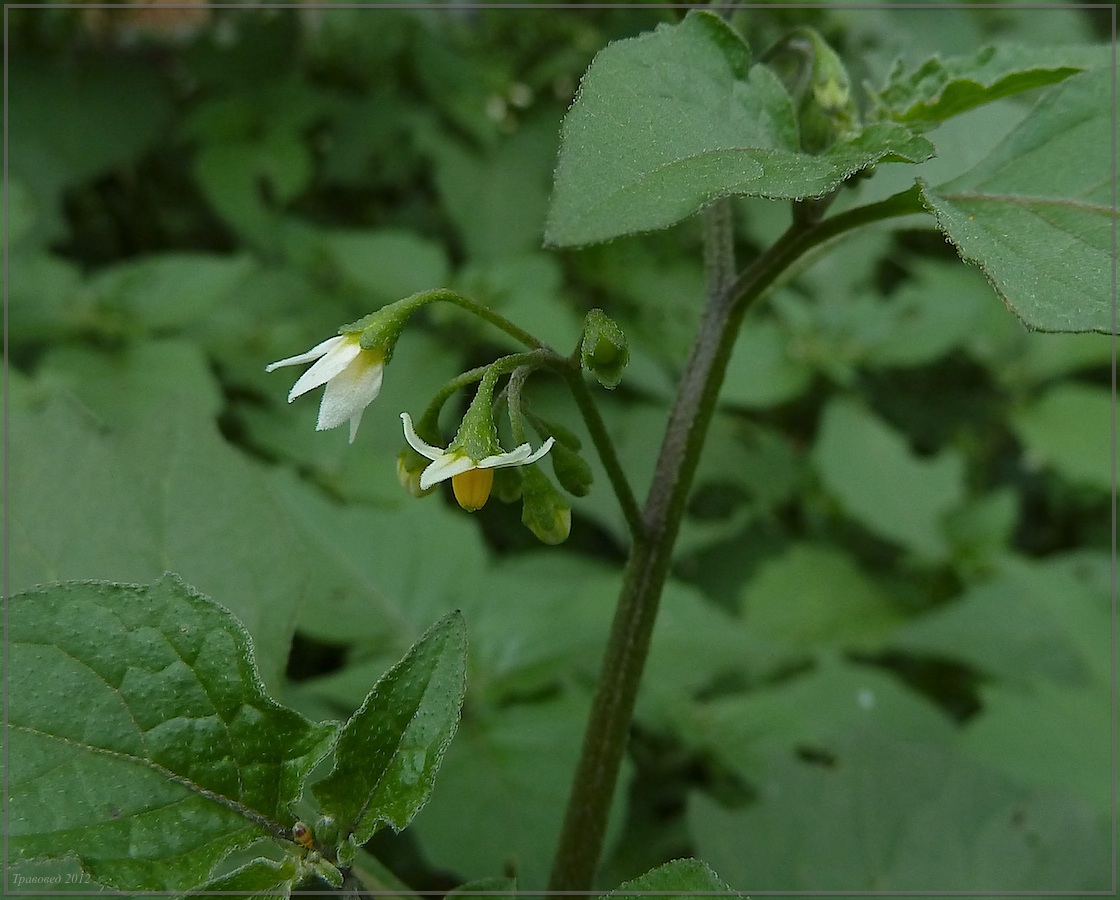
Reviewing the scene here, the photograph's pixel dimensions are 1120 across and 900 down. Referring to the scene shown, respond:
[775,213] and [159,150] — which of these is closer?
[775,213]

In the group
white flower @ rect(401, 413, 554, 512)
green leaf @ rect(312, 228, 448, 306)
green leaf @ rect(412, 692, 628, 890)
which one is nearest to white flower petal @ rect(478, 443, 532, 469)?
white flower @ rect(401, 413, 554, 512)

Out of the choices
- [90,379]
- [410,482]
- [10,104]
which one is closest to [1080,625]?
[410,482]

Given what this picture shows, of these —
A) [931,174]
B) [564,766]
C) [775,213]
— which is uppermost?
[931,174]

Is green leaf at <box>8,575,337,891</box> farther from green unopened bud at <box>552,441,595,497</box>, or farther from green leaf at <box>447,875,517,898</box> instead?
green unopened bud at <box>552,441,595,497</box>

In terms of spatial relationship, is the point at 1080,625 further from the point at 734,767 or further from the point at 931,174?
the point at 931,174

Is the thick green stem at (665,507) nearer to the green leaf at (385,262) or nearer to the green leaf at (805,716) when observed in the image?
the green leaf at (805,716)

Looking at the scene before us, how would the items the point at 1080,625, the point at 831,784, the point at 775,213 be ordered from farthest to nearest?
the point at 775,213 < the point at 1080,625 < the point at 831,784
